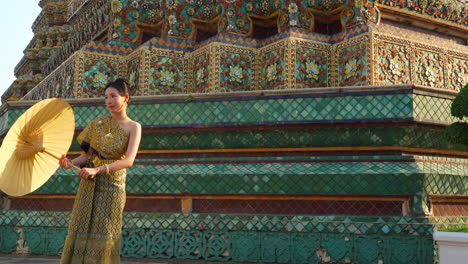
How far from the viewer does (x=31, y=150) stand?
358 centimetres

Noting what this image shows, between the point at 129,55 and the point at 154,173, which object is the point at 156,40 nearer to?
the point at 129,55

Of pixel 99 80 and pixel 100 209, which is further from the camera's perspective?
pixel 99 80

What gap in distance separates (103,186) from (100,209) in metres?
0.16

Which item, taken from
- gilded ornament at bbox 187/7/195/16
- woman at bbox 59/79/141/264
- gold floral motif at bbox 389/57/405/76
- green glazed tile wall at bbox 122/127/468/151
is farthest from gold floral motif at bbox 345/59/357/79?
woman at bbox 59/79/141/264

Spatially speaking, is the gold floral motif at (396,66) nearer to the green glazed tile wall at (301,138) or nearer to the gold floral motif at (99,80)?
the green glazed tile wall at (301,138)

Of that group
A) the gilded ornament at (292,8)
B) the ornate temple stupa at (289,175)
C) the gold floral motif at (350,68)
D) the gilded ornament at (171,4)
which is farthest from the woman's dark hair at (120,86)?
the gilded ornament at (171,4)

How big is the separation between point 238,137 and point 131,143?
255 cm

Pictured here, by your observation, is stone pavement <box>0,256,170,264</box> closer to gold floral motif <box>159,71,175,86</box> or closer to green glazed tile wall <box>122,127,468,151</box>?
green glazed tile wall <box>122,127,468,151</box>

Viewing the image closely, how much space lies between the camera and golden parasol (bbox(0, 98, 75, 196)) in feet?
11.6

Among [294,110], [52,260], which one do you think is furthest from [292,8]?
[52,260]

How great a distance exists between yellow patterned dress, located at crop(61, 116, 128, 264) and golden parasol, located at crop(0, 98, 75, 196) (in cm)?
26

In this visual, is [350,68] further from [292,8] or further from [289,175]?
[289,175]

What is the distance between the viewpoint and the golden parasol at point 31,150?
11.6 feet

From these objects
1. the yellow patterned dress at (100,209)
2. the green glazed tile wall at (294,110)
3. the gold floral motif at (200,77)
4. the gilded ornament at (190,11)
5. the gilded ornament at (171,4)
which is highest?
the gilded ornament at (171,4)
